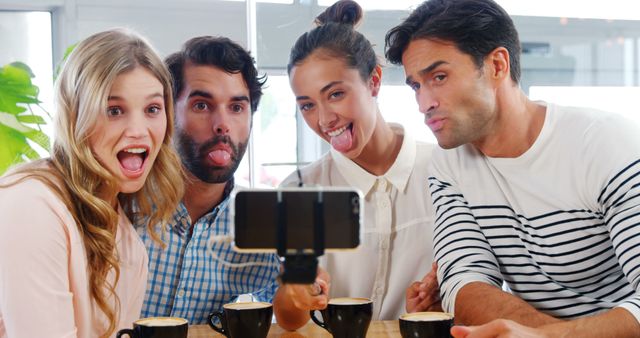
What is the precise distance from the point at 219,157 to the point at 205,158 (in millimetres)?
34

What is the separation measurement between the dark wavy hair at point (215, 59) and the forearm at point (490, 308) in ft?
2.48

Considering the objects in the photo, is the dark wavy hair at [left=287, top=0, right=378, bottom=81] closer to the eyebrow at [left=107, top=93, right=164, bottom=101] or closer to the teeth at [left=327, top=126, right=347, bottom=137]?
the teeth at [left=327, top=126, right=347, bottom=137]

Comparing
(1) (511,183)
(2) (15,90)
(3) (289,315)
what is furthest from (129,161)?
(2) (15,90)

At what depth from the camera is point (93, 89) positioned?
1489 millimetres

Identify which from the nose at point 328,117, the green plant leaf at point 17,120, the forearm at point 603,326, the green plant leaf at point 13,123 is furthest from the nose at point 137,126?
the green plant leaf at point 13,123

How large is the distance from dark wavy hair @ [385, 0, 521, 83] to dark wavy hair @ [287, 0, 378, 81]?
207mm

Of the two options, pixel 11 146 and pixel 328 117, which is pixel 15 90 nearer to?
pixel 11 146

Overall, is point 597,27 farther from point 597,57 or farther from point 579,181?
point 579,181

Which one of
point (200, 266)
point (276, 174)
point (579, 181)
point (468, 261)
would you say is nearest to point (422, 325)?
point (468, 261)

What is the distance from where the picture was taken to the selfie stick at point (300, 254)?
0.91 meters

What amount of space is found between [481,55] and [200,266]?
0.80 metres

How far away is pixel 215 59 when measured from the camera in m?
1.94

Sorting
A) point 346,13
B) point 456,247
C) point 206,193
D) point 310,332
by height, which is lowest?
point 310,332

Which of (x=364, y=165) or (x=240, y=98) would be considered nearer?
(x=240, y=98)
